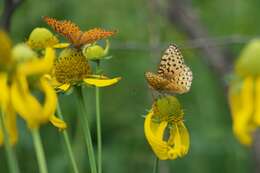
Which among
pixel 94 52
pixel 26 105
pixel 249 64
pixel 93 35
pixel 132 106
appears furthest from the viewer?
pixel 132 106

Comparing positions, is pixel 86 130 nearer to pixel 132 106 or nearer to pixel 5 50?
pixel 5 50

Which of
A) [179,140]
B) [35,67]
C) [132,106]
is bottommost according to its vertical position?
[132,106]

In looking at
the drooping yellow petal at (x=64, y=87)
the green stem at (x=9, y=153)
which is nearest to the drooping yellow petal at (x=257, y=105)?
the green stem at (x=9, y=153)

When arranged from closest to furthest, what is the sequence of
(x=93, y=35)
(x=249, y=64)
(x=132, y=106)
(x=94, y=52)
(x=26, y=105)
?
1. (x=26, y=105)
2. (x=249, y=64)
3. (x=93, y=35)
4. (x=94, y=52)
5. (x=132, y=106)

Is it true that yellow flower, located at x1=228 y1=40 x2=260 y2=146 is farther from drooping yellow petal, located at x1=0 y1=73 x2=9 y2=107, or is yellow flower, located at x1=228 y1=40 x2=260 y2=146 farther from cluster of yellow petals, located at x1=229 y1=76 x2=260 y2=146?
drooping yellow petal, located at x1=0 y1=73 x2=9 y2=107

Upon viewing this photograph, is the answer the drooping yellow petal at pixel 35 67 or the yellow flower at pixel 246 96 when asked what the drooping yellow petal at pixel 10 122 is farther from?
the yellow flower at pixel 246 96

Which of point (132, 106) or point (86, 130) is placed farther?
point (132, 106)

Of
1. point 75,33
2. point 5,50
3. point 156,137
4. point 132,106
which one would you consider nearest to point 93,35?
point 75,33
